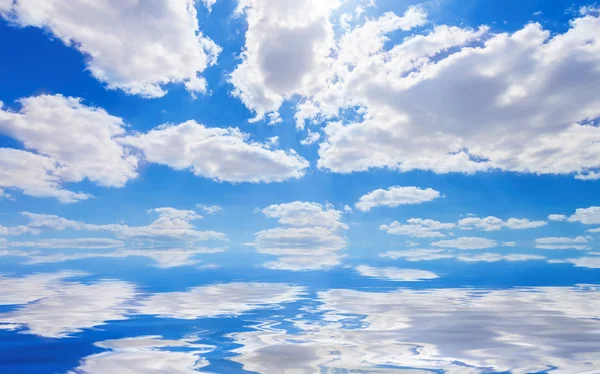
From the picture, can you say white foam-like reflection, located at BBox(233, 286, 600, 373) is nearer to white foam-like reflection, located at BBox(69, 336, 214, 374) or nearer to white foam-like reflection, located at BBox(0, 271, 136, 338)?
white foam-like reflection, located at BBox(69, 336, 214, 374)

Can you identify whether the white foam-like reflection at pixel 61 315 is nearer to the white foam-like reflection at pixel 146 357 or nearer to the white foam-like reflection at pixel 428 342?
the white foam-like reflection at pixel 146 357

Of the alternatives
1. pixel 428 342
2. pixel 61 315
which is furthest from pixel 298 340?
pixel 61 315

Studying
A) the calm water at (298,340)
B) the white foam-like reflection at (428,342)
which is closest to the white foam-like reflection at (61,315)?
the calm water at (298,340)

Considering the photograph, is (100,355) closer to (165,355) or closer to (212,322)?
(165,355)

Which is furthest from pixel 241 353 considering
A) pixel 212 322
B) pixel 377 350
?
pixel 212 322

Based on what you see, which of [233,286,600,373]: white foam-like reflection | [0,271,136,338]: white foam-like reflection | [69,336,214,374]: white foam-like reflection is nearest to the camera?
[69,336,214,374]: white foam-like reflection

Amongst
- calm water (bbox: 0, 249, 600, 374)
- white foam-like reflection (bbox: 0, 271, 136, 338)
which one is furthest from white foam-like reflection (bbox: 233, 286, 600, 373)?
white foam-like reflection (bbox: 0, 271, 136, 338)

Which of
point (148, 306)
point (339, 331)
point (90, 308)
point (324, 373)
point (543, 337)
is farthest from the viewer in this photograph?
point (148, 306)

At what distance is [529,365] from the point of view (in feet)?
140

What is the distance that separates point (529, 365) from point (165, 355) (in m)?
40.4

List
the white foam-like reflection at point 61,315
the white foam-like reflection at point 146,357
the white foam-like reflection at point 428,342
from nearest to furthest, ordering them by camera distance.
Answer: the white foam-like reflection at point 146,357, the white foam-like reflection at point 428,342, the white foam-like reflection at point 61,315

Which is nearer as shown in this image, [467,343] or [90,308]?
[467,343]

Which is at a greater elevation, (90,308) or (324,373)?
(90,308)

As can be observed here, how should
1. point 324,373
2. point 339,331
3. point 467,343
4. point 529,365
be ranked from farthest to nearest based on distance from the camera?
1. point 339,331
2. point 467,343
3. point 529,365
4. point 324,373
